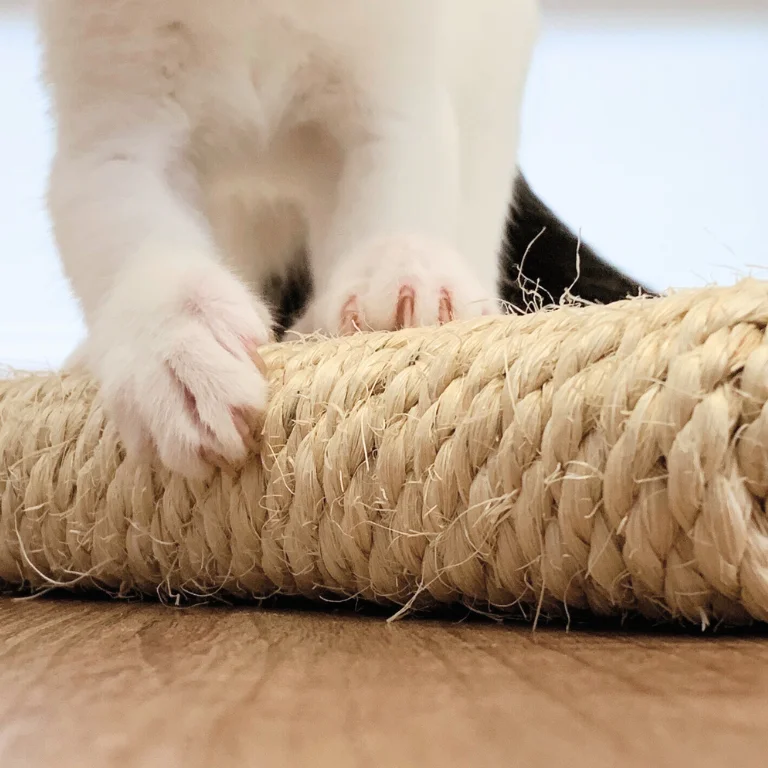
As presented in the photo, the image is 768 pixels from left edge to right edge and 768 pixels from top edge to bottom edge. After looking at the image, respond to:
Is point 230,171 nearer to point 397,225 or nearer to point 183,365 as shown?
point 397,225

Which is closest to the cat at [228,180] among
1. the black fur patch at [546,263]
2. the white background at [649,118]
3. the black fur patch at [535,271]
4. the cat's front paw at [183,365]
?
the cat's front paw at [183,365]

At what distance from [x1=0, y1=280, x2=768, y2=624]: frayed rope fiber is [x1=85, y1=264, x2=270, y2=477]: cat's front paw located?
0.8 inches

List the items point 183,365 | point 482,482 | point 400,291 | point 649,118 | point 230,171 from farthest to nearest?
1. point 649,118
2. point 230,171
3. point 400,291
4. point 183,365
5. point 482,482

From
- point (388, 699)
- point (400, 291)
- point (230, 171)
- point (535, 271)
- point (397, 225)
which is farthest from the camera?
point (535, 271)

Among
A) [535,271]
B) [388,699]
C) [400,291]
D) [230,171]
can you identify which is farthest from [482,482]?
[535,271]

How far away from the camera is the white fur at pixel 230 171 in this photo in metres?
0.67

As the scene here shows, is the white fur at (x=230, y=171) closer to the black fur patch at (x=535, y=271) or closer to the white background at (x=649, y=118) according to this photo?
the black fur patch at (x=535, y=271)

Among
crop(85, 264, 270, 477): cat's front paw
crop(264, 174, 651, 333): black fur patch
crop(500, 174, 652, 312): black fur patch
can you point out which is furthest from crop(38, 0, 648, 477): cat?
crop(500, 174, 652, 312): black fur patch

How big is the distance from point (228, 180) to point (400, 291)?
0.41m

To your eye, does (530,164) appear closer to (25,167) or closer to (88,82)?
(25,167)

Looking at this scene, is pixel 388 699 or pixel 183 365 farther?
pixel 183 365

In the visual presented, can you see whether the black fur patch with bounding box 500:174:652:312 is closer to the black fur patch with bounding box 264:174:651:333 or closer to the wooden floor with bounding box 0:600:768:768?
the black fur patch with bounding box 264:174:651:333

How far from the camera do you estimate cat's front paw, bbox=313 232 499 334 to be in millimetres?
774

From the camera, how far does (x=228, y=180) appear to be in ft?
3.55
